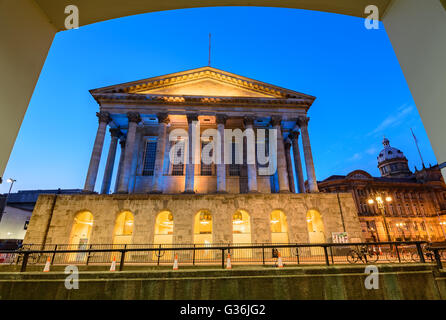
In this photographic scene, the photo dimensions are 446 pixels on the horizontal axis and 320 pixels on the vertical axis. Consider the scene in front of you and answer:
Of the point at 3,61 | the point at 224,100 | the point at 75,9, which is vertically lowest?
the point at 3,61

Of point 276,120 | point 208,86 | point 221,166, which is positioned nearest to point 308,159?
point 276,120

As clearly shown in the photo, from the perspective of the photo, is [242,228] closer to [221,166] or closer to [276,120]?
[221,166]

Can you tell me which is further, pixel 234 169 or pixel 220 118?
pixel 234 169

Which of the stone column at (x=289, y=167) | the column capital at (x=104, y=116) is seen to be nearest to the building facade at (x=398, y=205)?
the stone column at (x=289, y=167)

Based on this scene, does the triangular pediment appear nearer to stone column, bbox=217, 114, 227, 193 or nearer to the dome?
stone column, bbox=217, 114, 227, 193

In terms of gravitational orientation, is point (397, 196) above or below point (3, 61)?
above

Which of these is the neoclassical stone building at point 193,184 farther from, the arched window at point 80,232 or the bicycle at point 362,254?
the bicycle at point 362,254

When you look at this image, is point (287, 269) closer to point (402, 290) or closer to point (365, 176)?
point (402, 290)

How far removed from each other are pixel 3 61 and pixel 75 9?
48.0 inches

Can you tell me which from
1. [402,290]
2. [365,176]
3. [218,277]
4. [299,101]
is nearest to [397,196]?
[365,176]

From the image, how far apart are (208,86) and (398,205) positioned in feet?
200

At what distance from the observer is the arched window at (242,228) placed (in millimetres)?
21361

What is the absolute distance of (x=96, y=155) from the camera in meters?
24.0

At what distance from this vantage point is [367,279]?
311 inches
